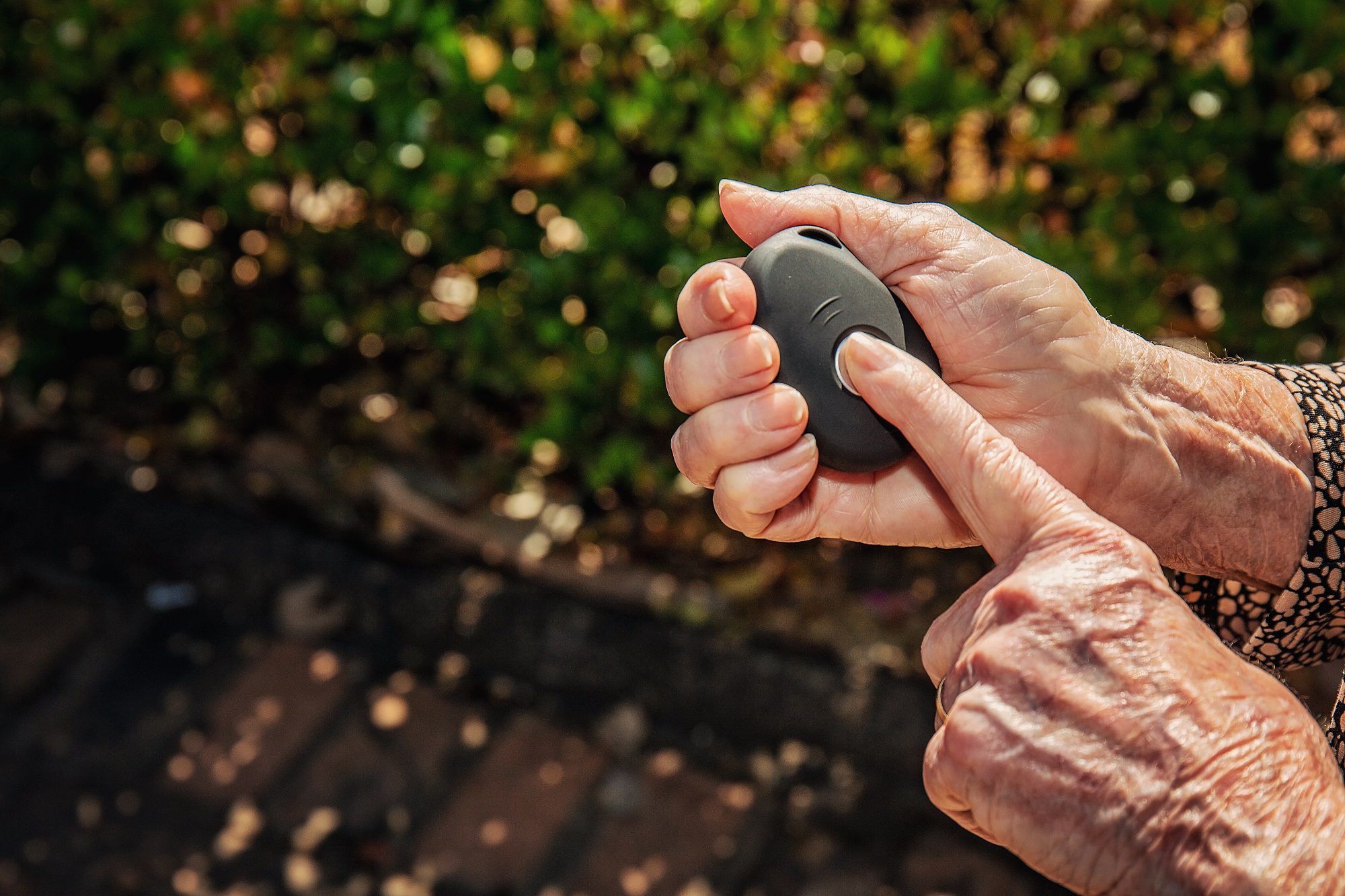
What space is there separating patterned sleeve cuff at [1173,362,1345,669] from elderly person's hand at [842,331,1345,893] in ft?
1.11

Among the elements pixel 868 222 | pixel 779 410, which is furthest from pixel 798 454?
pixel 868 222

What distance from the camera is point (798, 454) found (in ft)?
5.34

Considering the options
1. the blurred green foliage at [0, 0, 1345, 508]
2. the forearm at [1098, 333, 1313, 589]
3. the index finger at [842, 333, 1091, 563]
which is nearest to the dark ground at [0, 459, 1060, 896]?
the blurred green foliage at [0, 0, 1345, 508]

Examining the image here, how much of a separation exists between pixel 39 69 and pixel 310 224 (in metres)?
0.87

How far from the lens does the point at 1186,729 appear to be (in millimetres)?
1179

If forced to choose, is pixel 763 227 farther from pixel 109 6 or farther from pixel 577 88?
pixel 109 6

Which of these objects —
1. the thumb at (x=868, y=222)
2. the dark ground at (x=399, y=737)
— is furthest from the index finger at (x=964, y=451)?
the dark ground at (x=399, y=737)

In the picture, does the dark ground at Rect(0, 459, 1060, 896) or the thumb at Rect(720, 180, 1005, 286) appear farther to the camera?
the dark ground at Rect(0, 459, 1060, 896)

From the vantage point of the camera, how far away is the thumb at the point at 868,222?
165 centimetres

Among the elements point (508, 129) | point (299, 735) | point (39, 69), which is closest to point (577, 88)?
point (508, 129)

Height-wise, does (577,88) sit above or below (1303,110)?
below

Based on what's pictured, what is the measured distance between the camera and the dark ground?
2418 millimetres

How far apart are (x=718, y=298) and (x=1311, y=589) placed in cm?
102

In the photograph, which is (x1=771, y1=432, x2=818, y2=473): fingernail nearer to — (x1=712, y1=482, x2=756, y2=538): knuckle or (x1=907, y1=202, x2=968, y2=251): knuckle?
(x1=712, y1=482, x2=756, y2=538): knuckle
